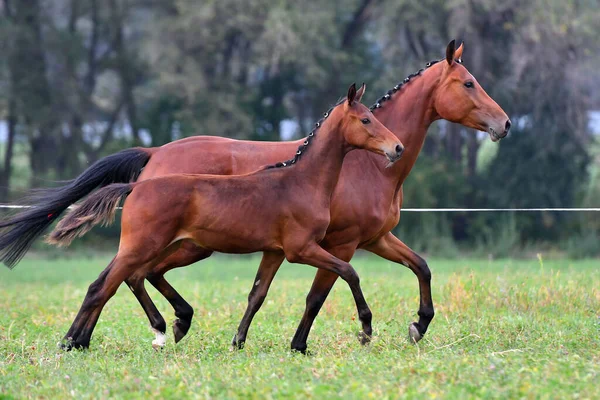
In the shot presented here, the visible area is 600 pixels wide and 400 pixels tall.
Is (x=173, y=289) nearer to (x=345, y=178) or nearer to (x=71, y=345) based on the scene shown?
(x=71, y=345)

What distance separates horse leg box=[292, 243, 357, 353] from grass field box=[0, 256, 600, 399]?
18 cm

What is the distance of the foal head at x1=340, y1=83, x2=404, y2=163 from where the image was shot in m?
7.39

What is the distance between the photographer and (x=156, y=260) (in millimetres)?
7512

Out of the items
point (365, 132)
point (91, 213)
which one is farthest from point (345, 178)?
point (91, 213)

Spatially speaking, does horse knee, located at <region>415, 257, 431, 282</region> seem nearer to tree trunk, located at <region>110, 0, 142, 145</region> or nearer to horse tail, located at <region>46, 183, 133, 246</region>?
horse tail, located at <region>46, 183, 133, 246</region>

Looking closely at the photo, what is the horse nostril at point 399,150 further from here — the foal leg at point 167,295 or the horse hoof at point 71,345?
the horse hoof at point 71,345

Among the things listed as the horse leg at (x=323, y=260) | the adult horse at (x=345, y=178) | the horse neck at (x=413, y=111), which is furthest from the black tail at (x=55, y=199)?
the horse neck at (x=413, y=111)

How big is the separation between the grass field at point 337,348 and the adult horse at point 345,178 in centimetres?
46

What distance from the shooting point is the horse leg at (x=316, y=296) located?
24.6ft

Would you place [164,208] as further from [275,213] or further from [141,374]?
[141,374]

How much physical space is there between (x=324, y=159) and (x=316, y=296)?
1.10m

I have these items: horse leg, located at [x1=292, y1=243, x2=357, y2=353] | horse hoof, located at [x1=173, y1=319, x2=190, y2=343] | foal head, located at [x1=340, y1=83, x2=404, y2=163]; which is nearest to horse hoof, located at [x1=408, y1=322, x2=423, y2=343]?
horse leg, located at [x1=292, y1=243, x2=357, y2=353]

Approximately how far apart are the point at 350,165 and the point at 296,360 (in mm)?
1883

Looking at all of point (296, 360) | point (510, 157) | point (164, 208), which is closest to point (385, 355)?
point (296, 360)
